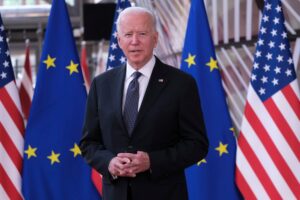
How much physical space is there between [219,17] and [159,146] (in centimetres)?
285

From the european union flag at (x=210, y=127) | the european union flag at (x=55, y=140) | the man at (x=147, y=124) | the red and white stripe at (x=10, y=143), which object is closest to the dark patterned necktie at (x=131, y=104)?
the man at (x=147, y=124)

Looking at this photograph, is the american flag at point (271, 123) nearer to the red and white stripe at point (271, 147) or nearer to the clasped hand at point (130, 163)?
the red and white stripe at point (271, 147)

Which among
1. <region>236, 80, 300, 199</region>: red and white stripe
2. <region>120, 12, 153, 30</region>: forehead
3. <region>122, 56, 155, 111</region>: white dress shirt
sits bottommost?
<region>236, 80, 300, 199</region>: red and white stripe

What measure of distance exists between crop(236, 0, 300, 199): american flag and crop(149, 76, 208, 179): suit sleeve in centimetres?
150

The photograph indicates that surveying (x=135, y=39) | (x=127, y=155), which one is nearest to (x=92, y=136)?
(x=127, y=155)

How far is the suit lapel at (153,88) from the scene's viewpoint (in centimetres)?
309

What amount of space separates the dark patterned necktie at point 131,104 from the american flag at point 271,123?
1.64m

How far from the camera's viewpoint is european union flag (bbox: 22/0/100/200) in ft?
17.3

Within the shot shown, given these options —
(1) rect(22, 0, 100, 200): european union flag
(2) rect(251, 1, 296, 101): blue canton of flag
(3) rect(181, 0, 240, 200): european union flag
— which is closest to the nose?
(2) rect(251, 1, 296, 101): blue canton of flag

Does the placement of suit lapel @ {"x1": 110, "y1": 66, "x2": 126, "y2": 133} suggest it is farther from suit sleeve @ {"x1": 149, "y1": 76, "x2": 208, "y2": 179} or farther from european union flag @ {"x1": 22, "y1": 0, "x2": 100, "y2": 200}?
european union flag @ {"x1": 22, "y1": 0, "x2": 100, "y2": 200}

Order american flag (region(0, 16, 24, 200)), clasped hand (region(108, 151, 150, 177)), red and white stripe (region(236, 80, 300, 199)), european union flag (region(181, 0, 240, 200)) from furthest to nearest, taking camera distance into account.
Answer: american flag (region(0, 16, 24, 200))
european union flag (region(181, 0, 240, 200))
red and white stripe (region(236, 80, 300, 199))
clasped hand (region(108, 151, 150, 177))

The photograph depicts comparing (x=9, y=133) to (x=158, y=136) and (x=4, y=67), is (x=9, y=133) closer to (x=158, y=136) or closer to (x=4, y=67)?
(x=4, y=67)

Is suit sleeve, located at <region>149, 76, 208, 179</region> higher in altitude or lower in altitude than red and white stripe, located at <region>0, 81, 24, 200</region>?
higher

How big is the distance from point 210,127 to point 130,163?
2016 millimetres
